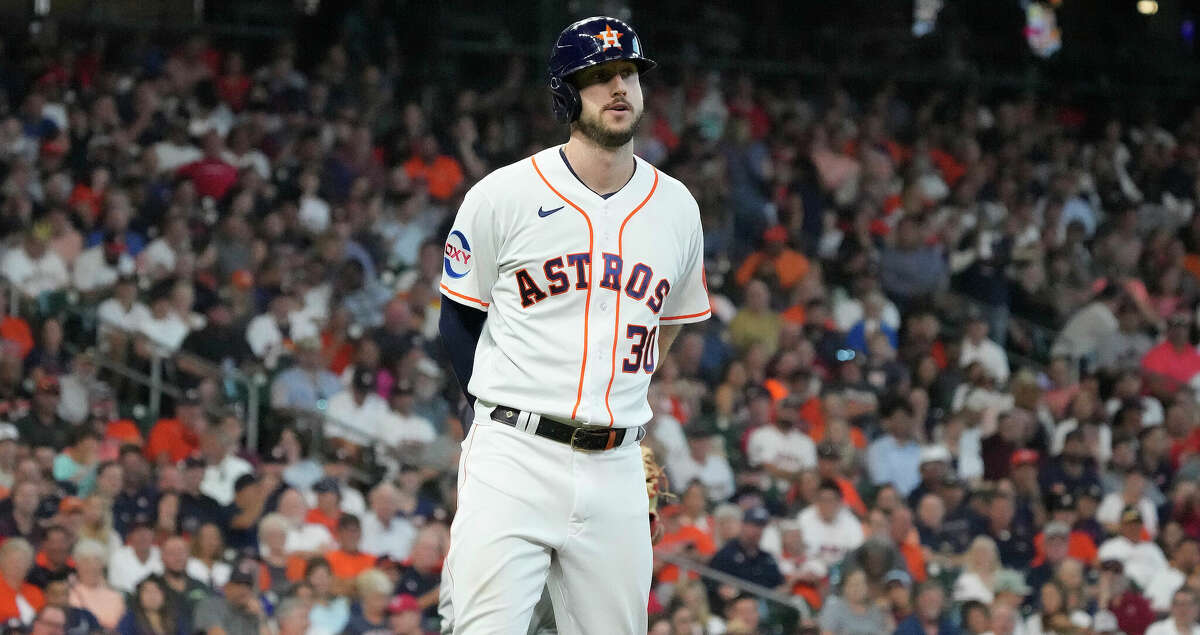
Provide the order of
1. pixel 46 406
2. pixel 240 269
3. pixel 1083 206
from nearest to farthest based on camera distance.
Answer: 1. pixel 46 406
2. pixel 240 269
3. pixel 1083 206

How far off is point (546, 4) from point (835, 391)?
515 centimetres

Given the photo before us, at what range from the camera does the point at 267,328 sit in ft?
35.2

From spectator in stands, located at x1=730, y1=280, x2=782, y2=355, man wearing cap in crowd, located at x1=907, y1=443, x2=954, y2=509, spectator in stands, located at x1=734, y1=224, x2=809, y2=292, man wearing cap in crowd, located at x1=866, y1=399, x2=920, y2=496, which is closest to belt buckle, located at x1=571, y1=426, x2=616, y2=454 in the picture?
man wearing cap in crowd, located at x1=907, y1=443, x2=954, y2=509

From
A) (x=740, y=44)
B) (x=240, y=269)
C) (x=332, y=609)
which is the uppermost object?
(x=740, y=44)

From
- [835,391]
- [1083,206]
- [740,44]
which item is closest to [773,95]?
[740,44]

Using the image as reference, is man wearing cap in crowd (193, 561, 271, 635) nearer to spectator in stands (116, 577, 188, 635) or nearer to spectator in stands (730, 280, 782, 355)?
spectator in stands (116, 577, 188, 635)

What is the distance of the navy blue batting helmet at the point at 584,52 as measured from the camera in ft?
12.5

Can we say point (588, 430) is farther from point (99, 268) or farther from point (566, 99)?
point (99, 268)

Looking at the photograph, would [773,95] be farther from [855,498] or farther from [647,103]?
[855,498]

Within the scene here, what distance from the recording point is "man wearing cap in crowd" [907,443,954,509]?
34.5 ft

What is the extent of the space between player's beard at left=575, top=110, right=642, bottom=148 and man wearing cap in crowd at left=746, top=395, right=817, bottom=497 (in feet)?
22.0

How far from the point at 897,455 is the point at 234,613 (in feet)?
14.7

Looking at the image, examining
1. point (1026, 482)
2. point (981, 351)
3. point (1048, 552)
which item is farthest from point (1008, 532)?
point (981, 351)

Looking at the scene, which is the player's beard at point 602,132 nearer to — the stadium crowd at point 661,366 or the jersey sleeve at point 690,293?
the jersey sleeve at point 690,293
